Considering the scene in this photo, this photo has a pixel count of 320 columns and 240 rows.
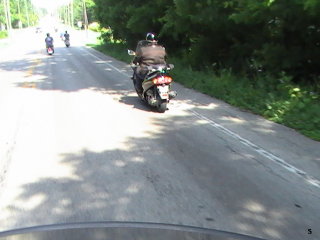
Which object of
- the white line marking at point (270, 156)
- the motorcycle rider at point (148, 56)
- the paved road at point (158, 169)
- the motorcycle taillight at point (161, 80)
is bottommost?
the white line marking at point (270, 156)

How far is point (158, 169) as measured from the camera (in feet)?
17.8

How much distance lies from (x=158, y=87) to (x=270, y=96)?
9.21ft

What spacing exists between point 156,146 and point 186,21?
Answer: 903 centimetres

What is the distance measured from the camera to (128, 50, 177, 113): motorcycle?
918 centimetres

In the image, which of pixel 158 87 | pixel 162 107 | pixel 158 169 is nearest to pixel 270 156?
pixel 158 169

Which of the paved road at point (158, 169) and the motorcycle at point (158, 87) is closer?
the paved road at point (158, 169)

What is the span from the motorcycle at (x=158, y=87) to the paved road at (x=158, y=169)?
268mm

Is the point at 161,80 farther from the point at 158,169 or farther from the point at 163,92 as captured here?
the point at 158,169

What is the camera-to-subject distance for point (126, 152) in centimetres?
619

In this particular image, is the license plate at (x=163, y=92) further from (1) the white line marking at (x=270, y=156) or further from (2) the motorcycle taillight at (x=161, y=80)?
(1) the white line marking at (x=270, y=156)

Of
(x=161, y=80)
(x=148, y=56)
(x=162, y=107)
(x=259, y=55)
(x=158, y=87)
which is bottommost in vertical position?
(x=162, y=107)

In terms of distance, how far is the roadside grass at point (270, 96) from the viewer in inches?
311

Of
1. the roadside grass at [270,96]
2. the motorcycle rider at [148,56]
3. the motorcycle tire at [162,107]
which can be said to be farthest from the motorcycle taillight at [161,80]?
the roadside grass at [270,96]

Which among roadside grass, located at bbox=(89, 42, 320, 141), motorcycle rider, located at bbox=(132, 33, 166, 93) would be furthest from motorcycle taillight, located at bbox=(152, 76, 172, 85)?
roadside grass, located at bbox=(89, 42, 320, 141)
